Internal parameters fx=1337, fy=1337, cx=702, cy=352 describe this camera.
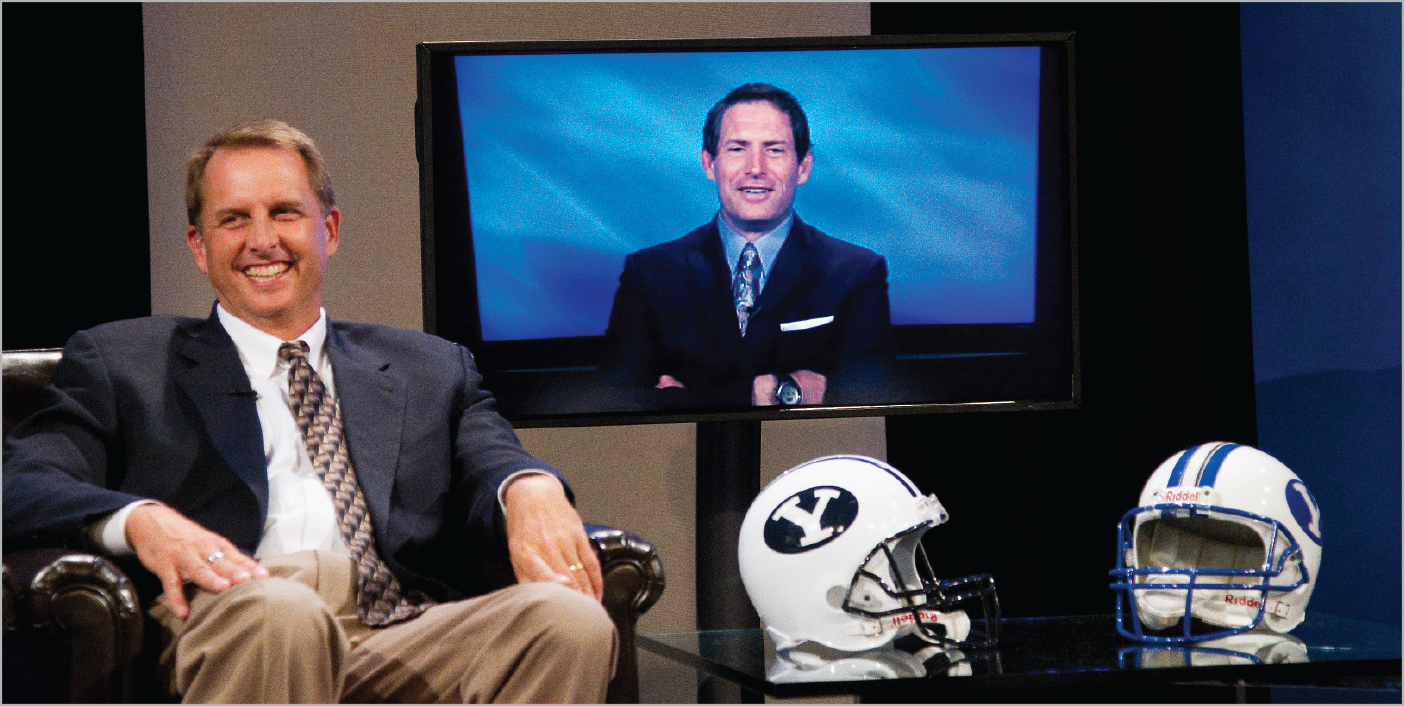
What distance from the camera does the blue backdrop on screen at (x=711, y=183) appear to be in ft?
9.59

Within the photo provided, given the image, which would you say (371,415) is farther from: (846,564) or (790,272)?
(790,272)

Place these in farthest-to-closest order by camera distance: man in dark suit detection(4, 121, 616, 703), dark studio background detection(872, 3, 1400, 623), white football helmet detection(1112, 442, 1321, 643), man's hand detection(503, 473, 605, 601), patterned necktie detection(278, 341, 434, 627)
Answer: dark studio background detection(872, 3, 1400, 623), white football helmet detection(1112, 442, 1321, 643), patterned necktie detection(278, 341, 434, 627), man's hand detection(503, 473, 605, 601), man in dark suit detection(4, 121, 616, 703)

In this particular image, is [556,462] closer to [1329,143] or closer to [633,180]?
[633,180]

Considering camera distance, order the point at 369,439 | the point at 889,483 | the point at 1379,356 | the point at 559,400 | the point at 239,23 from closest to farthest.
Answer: the point at 369,439 → the point at 889,483 → the point at 559,400 → the point at 1379,356 → the point at 239,23

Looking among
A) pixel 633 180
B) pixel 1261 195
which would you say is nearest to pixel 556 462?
pixel 633 180

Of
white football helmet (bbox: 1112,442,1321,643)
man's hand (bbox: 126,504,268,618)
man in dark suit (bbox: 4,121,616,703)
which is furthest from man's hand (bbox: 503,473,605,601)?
white football helmet (bbox: 1112,442,1321,643)

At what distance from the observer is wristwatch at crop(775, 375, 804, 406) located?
293 cm

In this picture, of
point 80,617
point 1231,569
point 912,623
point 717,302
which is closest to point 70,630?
point 80,617

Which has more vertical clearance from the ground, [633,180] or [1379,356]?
[633,180]

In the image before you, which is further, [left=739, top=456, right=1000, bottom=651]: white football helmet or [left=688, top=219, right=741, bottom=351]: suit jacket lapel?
[left=688, top=219, right=741, bottom=351]: suit jacket lapel

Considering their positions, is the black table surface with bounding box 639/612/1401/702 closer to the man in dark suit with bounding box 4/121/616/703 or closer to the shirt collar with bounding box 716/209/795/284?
the man in dark suit with bounding box 4/121/616/703

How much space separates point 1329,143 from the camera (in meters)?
3.29

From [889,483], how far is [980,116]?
3.24 ft

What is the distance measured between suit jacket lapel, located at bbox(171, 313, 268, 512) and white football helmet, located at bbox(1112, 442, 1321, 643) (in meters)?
1.58
